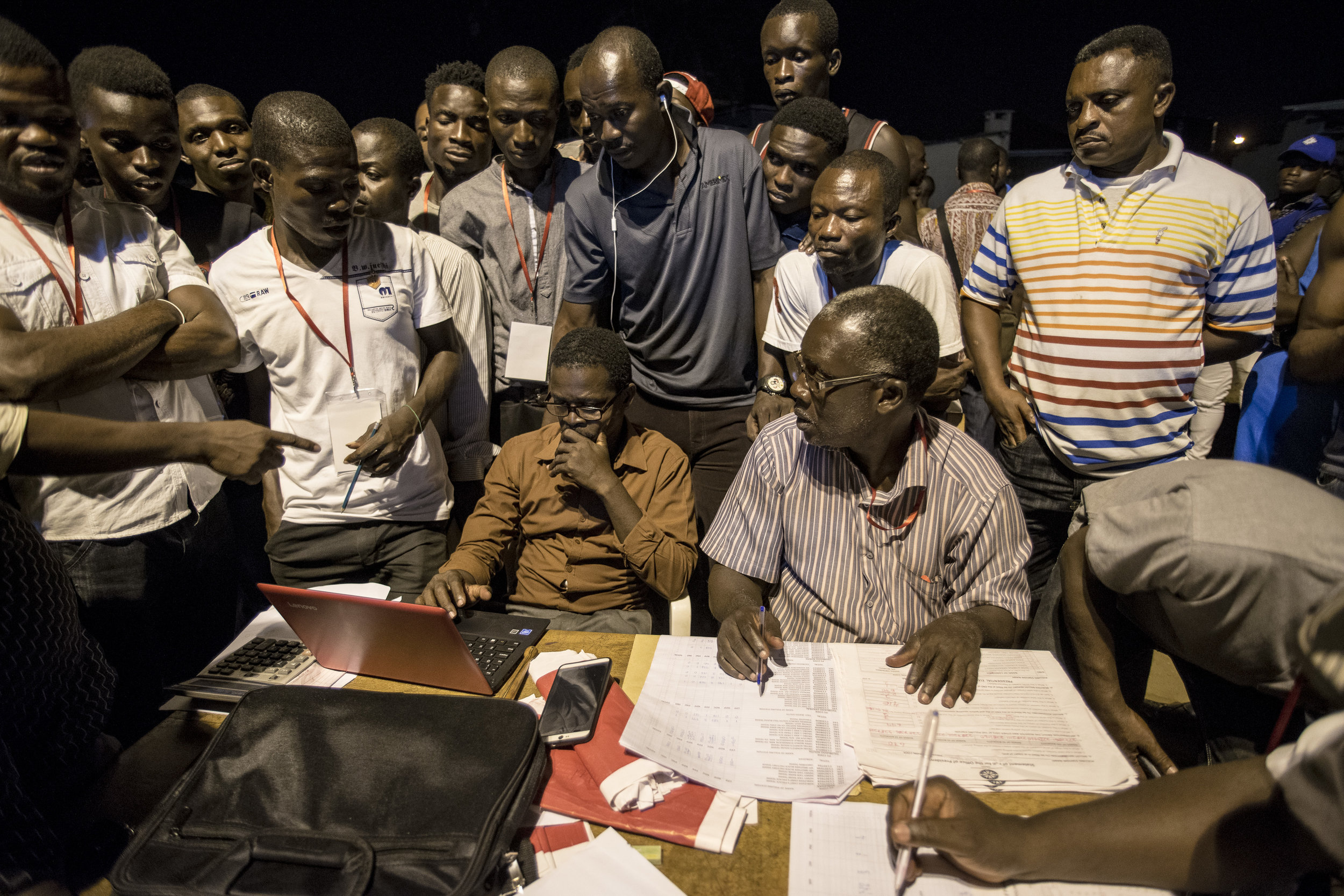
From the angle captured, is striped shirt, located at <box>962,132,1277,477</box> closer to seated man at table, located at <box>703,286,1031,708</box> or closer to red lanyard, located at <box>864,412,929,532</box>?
seated man at table, located at <box>703,286,1031,708</box>

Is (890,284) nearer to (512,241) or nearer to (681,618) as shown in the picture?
(681,618)

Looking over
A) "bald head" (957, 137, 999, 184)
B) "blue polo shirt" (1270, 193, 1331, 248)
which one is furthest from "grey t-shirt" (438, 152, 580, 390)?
"blue polo shirt" (1270, 193, 1331, 248)

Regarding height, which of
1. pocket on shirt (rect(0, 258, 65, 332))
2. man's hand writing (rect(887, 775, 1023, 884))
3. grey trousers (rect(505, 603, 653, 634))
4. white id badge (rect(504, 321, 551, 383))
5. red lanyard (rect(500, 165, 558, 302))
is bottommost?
grey trousers (rect(505, 603, 653, 634))

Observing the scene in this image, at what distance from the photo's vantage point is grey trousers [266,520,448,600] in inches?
88.4

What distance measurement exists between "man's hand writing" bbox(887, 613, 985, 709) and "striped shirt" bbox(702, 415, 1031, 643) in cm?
19

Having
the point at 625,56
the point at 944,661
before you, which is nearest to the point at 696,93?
the point at 625,56

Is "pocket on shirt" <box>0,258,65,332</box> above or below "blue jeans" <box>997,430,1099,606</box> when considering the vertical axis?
above

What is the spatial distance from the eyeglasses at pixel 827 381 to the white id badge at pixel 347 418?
1.31 metres

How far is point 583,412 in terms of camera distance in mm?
2197

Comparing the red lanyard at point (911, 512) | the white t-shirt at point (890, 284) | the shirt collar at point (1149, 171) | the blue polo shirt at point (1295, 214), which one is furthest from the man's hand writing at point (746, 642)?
the blue polo shirt at point (1295, 214)

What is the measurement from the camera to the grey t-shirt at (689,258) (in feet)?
8.36

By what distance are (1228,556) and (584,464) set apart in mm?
1522

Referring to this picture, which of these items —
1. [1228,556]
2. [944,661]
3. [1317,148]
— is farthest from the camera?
[1317,148]

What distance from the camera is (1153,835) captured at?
1.02 metres
